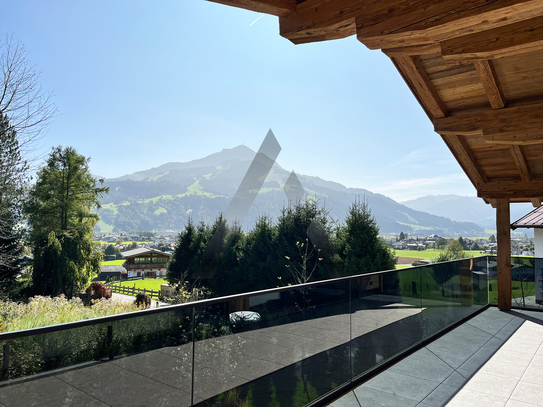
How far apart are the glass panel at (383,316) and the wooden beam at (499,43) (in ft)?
6.96

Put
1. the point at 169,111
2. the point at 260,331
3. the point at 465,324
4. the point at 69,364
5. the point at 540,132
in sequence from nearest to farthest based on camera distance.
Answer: the point at 69,364, the point at 260,331, the point at 540,132, the point at 465,324, the point at 169,111

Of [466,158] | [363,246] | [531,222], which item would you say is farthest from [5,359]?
[531,222]

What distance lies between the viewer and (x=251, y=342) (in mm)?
2391

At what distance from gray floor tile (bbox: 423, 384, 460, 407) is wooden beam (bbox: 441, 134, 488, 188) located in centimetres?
348

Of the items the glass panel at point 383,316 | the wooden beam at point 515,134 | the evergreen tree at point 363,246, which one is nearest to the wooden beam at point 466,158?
the wooden beam at point 515,134

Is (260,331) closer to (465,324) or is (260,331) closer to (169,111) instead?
(465,324)

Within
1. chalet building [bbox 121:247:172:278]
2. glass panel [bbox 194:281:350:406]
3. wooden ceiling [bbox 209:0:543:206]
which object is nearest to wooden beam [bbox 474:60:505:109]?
wooden ceiling [bbox 209:0:543:206]

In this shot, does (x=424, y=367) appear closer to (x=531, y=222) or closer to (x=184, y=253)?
(x=531, y=222)

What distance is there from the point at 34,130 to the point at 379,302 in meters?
12.3

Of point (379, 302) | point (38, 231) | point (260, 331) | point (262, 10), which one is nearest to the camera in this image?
point (262, 10)

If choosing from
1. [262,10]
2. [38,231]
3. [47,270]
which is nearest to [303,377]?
[262,10]

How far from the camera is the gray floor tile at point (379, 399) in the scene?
2992 mm

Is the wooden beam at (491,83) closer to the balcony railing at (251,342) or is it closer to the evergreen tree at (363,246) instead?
the balcony railing at (251,342)

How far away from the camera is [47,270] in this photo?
67.4ft
